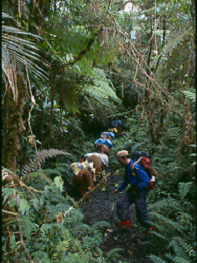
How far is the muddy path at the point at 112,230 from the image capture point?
3529 mm

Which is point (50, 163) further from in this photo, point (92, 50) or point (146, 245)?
point (92, 50)

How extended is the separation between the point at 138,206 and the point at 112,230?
861 mm

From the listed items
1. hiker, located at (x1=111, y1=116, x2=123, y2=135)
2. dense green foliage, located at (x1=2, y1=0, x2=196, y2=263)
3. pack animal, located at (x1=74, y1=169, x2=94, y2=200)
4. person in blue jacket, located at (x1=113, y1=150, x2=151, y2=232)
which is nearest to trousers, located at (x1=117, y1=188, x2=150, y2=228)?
person in blue jacket, located at (x1=113, y1=150, x2=151, y2=232)

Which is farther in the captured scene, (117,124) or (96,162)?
(117,124)

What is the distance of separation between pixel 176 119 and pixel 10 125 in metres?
5.50

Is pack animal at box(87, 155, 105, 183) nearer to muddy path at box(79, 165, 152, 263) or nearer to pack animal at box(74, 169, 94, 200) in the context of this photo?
muddy path at box(79, 165, 152, 263)

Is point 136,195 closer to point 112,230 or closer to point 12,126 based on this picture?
point 112,230

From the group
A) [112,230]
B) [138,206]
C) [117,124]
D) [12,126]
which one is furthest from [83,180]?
[117,124]

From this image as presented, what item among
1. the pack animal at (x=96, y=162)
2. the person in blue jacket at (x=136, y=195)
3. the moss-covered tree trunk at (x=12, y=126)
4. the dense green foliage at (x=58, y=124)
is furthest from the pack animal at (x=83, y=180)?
the moss-covered tree trunk at (x=12, y=126)

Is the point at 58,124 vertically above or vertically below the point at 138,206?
above

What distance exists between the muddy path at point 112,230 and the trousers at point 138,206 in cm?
34

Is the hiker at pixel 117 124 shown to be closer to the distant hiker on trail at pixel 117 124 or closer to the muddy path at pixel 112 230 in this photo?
the distant hiker on trail at pixel 117 124

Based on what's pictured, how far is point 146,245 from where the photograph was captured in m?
3.73

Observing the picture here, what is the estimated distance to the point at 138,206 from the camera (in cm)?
387
